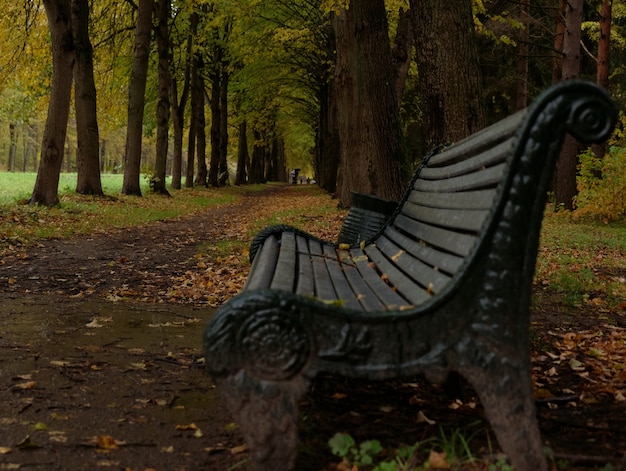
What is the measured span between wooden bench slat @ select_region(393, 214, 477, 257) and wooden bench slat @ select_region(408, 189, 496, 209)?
120 millimetres

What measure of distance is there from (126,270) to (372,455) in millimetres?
5267

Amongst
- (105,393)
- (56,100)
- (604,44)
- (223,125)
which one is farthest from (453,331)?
(223,125)

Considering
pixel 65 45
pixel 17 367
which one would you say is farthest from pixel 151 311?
pixel 65 45

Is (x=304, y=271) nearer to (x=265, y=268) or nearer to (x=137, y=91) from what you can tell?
(x=265, y=268)

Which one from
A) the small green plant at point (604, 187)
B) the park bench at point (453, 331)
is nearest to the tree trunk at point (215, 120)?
the small green plant at point (604, 187)

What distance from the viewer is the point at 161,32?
19781mm

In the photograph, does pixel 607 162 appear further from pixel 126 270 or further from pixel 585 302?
pixel 126 270

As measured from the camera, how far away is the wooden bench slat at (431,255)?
2313 millimetres

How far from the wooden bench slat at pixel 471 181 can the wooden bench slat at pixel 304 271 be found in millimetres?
810

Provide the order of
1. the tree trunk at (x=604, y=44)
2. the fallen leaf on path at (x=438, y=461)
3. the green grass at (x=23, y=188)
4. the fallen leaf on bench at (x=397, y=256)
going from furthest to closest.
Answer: the green grass at (x=23, y=188)
the tree trunk at (x=604, y=44)
the fallen leaf on bench at (x=397, y=256)
the fallen leaf on path at (x=438, y=461)

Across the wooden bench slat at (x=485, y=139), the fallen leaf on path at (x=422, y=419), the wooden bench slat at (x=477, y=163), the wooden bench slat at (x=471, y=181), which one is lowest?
the fallen leaf on path at (x=422, y=419)

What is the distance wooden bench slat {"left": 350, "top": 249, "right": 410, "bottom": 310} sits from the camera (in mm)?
2366

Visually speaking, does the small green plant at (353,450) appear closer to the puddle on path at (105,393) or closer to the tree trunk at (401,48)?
the puddle on path at (105,393)

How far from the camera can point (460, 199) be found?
269 centimetres
